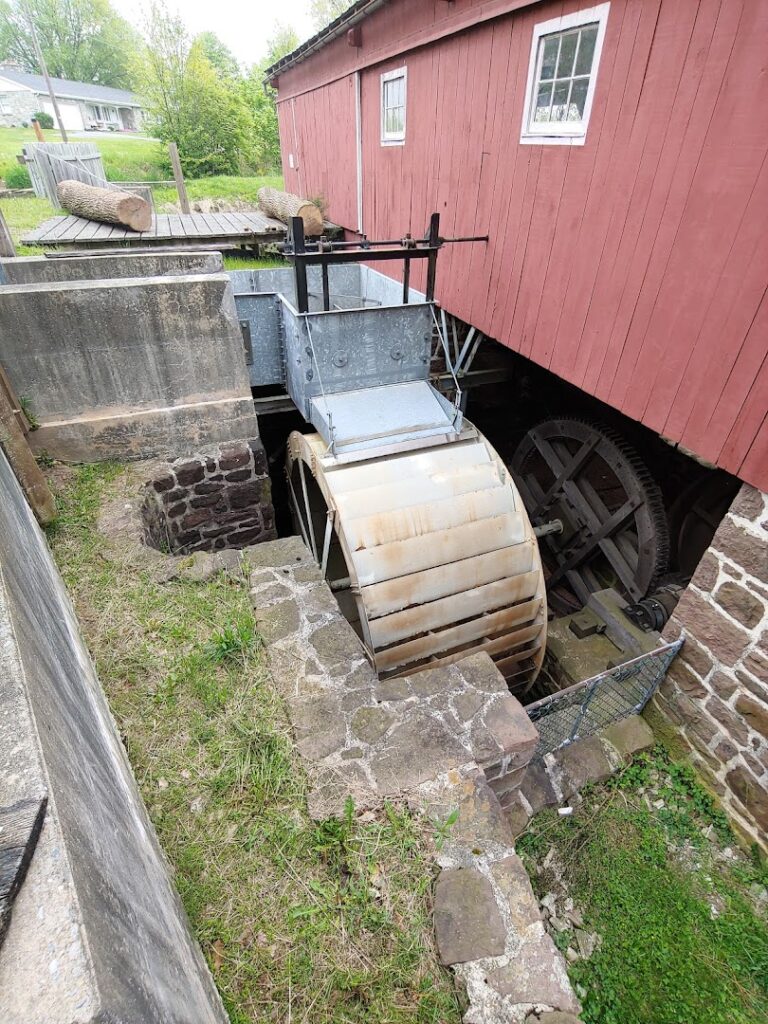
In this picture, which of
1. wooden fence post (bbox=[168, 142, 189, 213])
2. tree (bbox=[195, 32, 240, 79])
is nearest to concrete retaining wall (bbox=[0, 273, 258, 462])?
wooden fence post (bbox=[168, 142, 189, 213])

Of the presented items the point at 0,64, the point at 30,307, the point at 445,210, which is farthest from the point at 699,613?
the point at 0,64

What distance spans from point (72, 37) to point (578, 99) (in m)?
55.3

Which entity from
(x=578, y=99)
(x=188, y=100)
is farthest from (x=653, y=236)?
(x=188, y=100)

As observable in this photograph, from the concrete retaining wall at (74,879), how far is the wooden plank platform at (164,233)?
6991 millimetres

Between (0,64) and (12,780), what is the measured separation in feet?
204

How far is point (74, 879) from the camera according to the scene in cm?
83

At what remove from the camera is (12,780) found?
909 mm

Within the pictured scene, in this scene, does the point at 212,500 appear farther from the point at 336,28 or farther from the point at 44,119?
the point at 44,119

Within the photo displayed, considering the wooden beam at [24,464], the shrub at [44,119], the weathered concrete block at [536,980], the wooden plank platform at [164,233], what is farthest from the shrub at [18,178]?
the shrub at [44,119]

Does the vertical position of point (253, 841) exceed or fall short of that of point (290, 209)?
it falls short

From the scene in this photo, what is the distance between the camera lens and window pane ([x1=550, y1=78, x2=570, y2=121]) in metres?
3.41

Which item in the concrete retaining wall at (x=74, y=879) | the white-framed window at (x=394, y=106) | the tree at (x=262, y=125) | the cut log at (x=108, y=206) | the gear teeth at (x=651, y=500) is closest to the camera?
the concrete retaining wall at (x=74, y=879)

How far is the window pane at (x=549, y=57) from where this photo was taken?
344 cm

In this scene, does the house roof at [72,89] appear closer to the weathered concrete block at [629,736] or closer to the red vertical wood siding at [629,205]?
the red vertical wood siding at [629,205]
